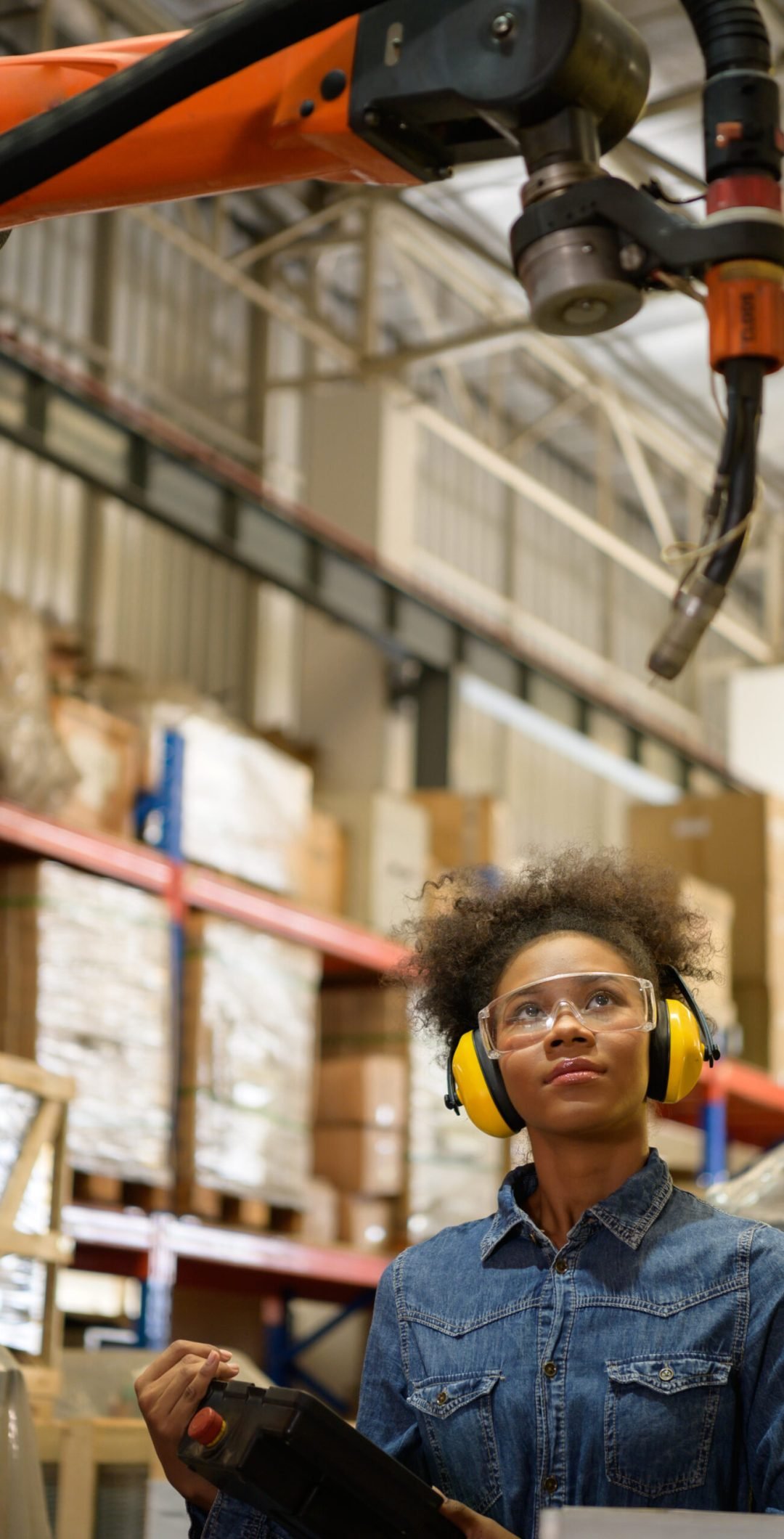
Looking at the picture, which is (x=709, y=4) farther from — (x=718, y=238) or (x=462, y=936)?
(x=462, y=936)

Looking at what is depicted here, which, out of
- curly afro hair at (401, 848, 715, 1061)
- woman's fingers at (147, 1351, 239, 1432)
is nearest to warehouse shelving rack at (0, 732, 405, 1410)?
curly afro hair at (401, 848, 715, 1061)

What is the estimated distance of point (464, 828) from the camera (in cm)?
835

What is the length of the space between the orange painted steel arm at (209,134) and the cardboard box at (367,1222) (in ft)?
17.7

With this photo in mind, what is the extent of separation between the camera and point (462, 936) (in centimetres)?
269

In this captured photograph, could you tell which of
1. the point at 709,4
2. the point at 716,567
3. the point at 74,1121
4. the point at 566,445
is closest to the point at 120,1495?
the point at 74,1121

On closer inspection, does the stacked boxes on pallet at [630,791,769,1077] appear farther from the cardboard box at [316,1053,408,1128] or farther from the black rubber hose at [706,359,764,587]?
the black rubber hose at [706,359,764,587]

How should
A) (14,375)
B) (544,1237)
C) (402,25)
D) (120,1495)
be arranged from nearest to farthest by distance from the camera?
(402,25)
(544,1237)
(120,1495)
(14,375)

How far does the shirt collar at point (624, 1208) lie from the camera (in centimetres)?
232

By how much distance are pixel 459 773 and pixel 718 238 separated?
11341 mm

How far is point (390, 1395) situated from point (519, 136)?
157 cm

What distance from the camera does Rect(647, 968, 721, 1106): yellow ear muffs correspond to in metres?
2.39

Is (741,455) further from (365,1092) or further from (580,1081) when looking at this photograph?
(365,1092)

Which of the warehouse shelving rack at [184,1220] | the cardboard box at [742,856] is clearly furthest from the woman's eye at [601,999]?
the cardboard box at [742,856]

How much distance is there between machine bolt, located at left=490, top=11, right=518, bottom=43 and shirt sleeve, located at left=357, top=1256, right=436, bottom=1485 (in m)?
1.56
